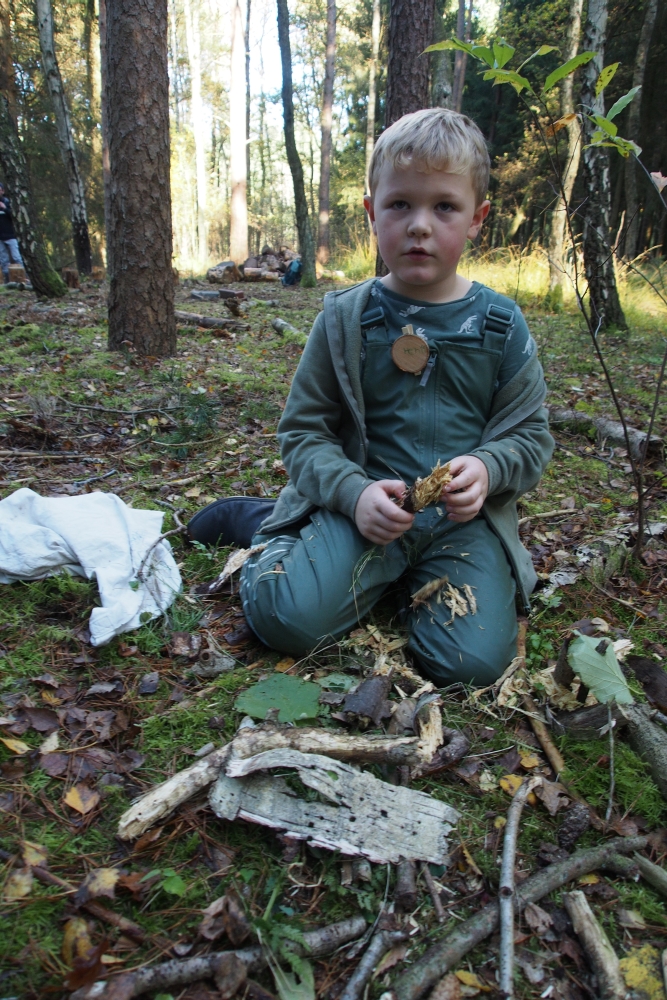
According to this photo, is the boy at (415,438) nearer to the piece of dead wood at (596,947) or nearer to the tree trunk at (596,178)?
the piece of dead wood at (596,947)

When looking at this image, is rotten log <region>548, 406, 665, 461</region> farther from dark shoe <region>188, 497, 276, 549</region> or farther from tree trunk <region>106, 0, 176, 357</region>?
tree trunk <region>106, 0, 176, 357</region>

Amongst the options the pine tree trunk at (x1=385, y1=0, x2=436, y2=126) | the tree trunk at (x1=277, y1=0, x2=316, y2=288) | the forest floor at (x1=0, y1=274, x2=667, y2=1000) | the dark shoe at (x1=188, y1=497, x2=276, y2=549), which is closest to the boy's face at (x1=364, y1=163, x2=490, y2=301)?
the dark shoe at (x1=188, y1=497, x2=276, y2=549)

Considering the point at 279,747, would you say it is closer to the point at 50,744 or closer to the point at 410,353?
the point at 50,744

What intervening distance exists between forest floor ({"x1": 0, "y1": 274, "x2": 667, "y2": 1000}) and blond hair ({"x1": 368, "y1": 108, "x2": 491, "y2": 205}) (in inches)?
61.8

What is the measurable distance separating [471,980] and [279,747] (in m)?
0.63

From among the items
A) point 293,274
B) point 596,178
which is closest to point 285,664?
point 596,178

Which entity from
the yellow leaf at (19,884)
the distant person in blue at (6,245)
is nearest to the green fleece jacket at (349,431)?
the yellow leaf at (19,884)

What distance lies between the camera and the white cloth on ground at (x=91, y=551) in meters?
2.24

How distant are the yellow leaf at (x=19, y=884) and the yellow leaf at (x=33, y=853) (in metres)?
0.03

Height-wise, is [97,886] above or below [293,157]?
below

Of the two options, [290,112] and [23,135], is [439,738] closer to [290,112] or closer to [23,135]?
[290,112]

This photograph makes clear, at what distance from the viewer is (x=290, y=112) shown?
462 inches

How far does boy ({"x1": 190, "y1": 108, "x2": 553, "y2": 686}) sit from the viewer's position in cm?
199

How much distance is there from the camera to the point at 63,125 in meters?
12.1
